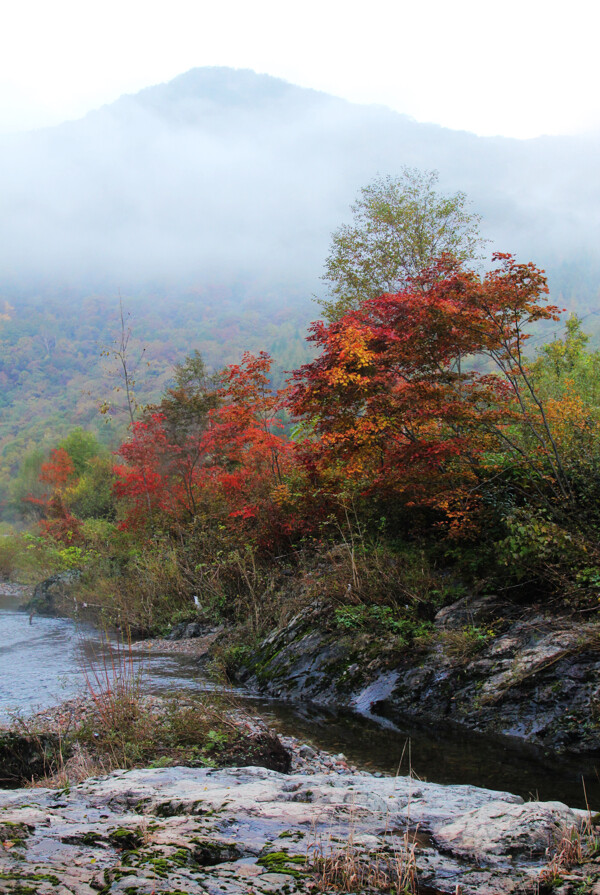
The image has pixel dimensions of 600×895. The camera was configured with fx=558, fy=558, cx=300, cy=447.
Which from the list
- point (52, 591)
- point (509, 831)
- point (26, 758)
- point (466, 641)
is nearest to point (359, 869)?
point (509, 831)

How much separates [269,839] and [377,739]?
447 centimetres

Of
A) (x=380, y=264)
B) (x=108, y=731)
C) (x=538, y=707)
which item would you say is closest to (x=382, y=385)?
(x=538, y=707)

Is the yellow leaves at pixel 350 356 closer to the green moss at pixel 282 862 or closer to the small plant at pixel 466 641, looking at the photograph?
the small plant at pixel 466 641

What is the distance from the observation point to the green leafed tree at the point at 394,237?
19078 millimetres

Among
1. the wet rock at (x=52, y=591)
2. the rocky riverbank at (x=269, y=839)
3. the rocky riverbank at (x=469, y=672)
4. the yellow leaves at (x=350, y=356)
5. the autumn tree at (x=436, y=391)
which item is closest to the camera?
the rocky riverbank at (x=269, y=839)

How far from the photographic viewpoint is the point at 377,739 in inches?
273

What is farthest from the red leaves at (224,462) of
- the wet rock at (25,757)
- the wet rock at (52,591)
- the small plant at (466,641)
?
the wet rock at (25,757)

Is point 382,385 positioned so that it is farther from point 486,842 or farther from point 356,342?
point 486,842

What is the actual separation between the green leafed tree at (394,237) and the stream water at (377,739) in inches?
520

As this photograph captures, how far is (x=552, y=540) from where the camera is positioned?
294 inches

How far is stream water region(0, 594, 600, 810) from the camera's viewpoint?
5.41m

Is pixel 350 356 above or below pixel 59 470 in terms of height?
above

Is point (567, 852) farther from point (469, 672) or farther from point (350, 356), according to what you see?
point (350, 356)

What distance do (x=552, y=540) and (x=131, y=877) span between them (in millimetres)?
6628
